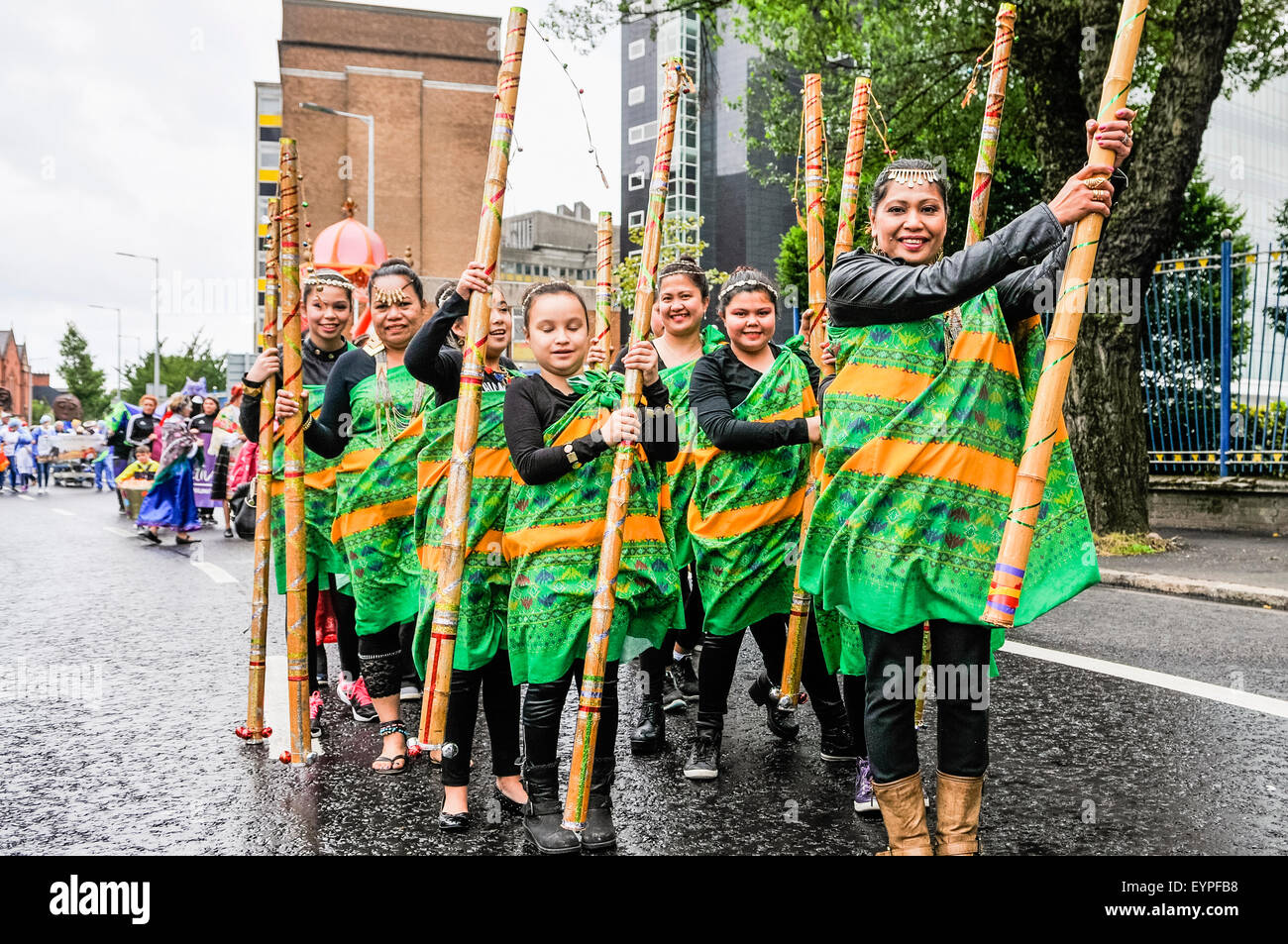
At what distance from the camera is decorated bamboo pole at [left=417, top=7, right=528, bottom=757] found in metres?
3.32

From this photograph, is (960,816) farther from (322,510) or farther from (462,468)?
(322,510)

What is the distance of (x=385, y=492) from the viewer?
455 cm

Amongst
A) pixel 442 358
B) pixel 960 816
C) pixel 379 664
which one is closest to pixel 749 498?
pixel 442 358

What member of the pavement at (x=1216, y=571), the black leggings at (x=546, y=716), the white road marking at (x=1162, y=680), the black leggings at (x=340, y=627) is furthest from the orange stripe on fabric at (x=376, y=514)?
the pavement at (x=1216, y=571)

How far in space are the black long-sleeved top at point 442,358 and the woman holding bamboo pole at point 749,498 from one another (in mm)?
933

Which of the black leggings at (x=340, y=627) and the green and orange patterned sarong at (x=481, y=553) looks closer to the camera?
the green and orange patterned sarong at (x=481, y=553)

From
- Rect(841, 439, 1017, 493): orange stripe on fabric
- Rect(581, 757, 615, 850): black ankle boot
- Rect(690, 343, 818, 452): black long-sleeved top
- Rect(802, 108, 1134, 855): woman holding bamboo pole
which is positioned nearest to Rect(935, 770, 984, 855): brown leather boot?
Rect(802, 108, 1134, 855): woman holding bamboo pole

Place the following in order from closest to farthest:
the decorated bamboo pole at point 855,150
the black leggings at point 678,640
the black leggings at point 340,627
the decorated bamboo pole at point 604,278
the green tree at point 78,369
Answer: the decorated bamboo pole at point 604,278
the decorated bamboo pole at point 855,150
the black leggings at point 678,640
the black leggings at point 340,627
the green tree at point 78,369

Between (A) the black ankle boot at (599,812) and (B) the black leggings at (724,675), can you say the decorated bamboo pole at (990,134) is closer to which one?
(B) the black leggings at (724,675)

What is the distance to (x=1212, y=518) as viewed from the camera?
1181 centimetres

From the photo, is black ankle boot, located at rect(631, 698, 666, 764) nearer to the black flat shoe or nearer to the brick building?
the black flat shoe

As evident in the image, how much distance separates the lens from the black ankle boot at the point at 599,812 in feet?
10.8

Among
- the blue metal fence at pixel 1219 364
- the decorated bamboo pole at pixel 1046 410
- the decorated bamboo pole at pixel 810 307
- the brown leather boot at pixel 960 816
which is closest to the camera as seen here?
the decorated bamboo pole at pixel 1046 410
